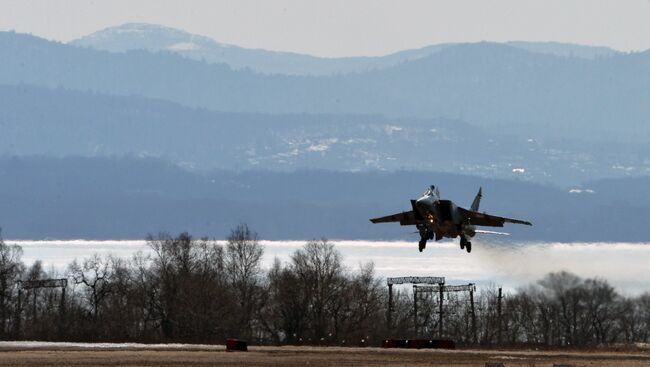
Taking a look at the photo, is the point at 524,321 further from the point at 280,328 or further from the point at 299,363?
the point at 299,363

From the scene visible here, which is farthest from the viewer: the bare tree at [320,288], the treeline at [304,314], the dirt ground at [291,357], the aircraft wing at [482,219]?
the bare tree at [320,288]

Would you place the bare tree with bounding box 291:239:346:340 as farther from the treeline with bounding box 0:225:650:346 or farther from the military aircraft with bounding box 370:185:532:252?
the military aircraft with bounding box 370:185:532:252

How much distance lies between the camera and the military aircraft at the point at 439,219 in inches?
4200

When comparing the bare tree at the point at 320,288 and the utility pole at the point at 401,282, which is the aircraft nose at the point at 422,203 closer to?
the bare tree at the point at 320,288

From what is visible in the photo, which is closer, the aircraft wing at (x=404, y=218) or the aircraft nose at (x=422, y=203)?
the aircraft nose at (x=422, y=203)

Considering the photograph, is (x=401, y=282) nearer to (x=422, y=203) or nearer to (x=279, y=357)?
(x=279, y=357)

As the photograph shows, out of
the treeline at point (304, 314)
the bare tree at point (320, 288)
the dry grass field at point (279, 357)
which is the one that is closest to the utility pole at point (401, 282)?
the treeline at point (304, 314)

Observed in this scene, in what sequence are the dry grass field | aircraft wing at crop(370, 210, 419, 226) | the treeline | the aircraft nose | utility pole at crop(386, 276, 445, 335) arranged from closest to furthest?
the dry grass field → the aircraft nose → aircraft wing at crop(370, 210, 419, 226) → the treeline → utility pole at crop(386, 276, 445, 335)

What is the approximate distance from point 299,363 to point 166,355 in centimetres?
1387

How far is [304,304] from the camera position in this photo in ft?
587

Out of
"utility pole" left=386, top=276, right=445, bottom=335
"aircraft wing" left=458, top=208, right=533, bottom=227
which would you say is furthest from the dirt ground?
"utility pole" left=386, top=276, right=445, bottom=335

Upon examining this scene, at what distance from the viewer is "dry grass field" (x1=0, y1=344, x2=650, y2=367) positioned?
103 m

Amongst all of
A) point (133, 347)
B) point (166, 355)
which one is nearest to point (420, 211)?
point (166, 355)

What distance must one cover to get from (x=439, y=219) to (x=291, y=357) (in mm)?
13488
